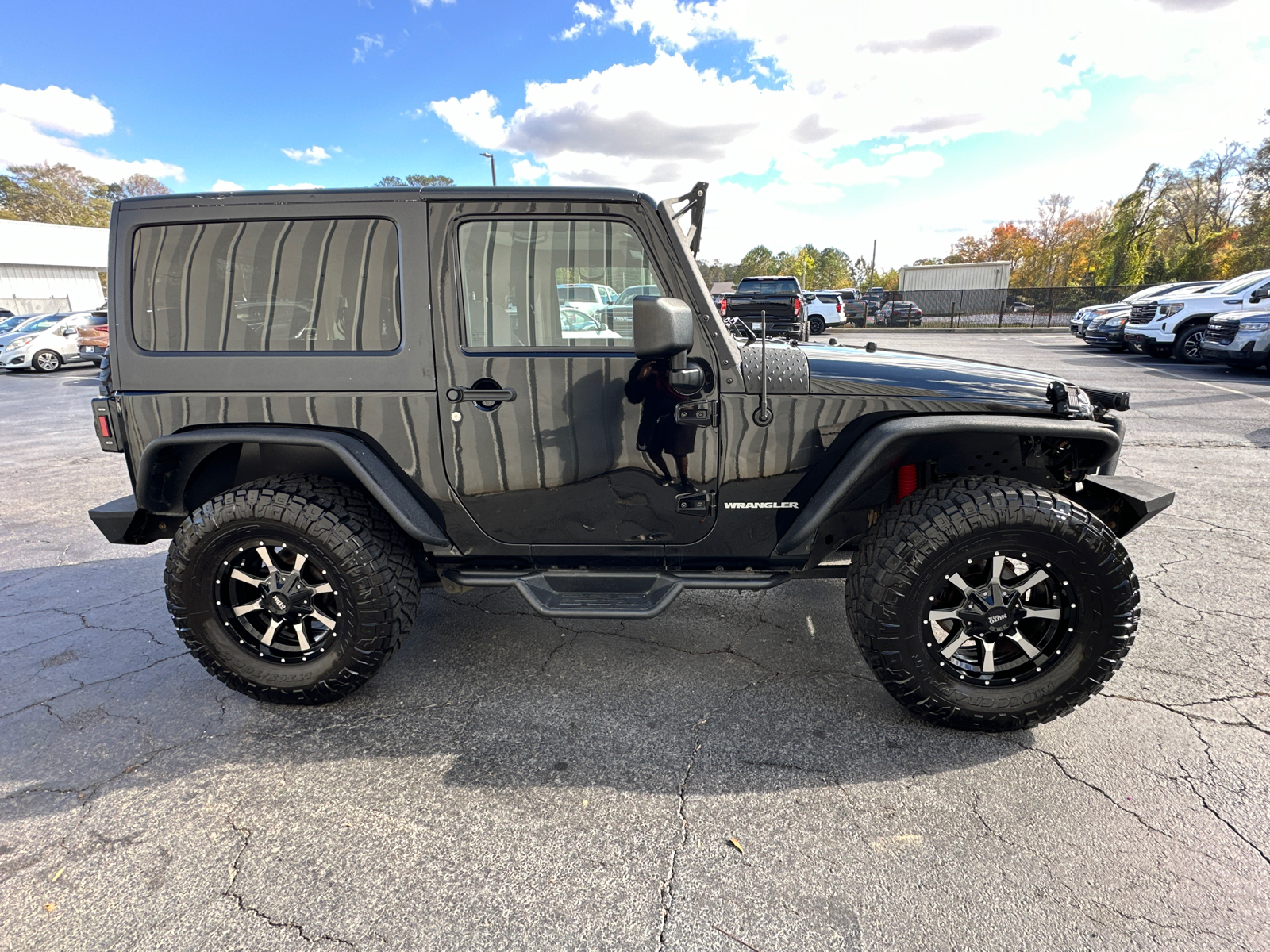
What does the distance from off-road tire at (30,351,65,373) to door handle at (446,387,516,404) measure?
19125 millimetres

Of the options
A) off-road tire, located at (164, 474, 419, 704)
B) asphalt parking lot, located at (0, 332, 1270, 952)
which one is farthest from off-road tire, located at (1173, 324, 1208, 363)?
off-road tire, located at (164, 474, 419, 704)

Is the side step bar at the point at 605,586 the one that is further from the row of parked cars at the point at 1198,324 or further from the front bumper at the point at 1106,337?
the front bumper at the point at 1106,337

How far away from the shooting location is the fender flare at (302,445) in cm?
251

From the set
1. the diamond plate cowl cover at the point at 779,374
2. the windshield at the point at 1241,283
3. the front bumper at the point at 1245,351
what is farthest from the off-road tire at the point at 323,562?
the windshield at the point at 1241,283

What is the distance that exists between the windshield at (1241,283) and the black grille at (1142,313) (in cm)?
96

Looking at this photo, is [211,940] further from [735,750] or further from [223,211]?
[223,211]

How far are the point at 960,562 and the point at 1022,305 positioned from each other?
35667mm

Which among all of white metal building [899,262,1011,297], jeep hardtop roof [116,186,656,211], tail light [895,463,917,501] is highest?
white metal building [899,262,1011,297]

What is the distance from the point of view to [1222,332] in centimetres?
1126

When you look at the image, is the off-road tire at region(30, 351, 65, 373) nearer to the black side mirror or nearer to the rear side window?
the rear side window

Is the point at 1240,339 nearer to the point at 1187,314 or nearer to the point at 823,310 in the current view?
the point at 1187,314

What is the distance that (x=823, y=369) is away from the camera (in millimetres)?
2600

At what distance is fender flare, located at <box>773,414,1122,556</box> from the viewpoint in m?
2.36

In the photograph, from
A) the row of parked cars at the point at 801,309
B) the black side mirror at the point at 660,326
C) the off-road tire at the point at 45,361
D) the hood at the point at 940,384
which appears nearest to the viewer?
the black side mirror at the point at 660,326
